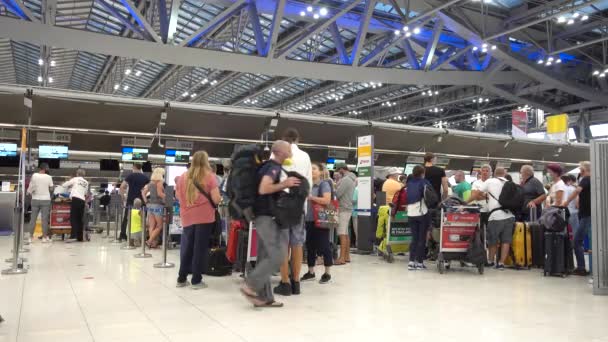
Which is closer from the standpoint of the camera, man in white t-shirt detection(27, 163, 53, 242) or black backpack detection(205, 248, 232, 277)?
black backpack detection(205, 248, 232, 277)

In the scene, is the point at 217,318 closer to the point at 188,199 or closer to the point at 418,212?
the point at 188,199

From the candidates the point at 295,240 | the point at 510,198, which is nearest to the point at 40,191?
the point at 295,240

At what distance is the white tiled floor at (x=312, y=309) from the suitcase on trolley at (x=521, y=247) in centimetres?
83

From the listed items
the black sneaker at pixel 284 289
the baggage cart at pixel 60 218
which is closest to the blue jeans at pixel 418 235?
the black sneaker at pixel 284 289

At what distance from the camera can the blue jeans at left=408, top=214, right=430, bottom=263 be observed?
7258mm

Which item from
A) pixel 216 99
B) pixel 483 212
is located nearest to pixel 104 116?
pixel 483 212

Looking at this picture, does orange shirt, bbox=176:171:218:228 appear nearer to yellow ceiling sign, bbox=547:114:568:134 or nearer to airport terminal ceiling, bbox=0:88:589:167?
airport terminal ceiling, bbox=0:88:589:167

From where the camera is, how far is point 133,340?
11.1 ft

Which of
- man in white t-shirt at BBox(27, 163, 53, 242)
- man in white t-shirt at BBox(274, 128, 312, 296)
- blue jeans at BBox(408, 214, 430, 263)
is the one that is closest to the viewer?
man in white t-shirt at BBox(274, 128, 312, 296)

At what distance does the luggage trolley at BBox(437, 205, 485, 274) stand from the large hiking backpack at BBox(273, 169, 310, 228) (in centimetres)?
332

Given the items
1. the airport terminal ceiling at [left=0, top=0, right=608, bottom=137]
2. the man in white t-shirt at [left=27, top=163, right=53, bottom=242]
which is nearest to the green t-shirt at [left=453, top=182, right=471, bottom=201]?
the airport terminal ceiling at [left=0, top=0, right=608, bottom=137]

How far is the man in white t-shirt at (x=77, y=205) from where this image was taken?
11281mm

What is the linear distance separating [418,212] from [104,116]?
7.36 m

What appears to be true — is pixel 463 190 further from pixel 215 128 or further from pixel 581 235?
pixel 215 128
